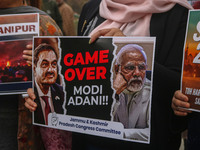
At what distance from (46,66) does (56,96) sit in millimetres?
136

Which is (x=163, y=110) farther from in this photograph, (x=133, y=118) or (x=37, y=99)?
(x=37, y=99)

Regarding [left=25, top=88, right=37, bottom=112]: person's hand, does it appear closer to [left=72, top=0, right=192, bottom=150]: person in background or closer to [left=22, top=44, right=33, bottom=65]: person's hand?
[left=22, top=44, right=33, bottom=65]: person's hand

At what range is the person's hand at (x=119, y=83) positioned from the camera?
96 centimetres

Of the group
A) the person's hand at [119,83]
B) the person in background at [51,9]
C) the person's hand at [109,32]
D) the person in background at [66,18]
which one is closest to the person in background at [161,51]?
the person's hand at [109,32]

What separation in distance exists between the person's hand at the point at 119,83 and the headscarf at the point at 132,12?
0.21 metres

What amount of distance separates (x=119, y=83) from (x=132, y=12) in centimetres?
32

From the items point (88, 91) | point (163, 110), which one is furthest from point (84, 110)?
point (163, 110)

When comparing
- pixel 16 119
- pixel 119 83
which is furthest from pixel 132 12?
pixel 16 119

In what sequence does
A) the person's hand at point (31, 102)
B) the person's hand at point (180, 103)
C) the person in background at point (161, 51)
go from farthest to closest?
the person's hand at point (31, 102)
the person in background at point (161, 51)
the person's hand at point (180, 103)

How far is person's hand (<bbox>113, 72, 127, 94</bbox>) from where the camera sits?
959 millimetres

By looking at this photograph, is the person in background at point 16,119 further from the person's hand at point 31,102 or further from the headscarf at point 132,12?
the headscarf at point 132,12

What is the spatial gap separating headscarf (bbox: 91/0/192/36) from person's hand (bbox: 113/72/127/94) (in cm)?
21

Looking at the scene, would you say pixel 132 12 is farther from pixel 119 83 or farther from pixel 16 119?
pixel 16 119

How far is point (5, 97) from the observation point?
1.27m
